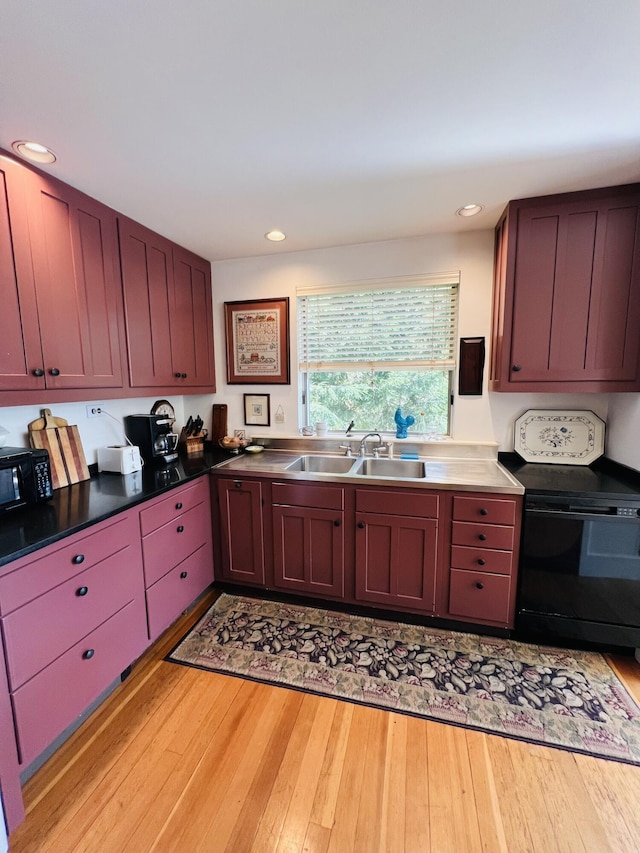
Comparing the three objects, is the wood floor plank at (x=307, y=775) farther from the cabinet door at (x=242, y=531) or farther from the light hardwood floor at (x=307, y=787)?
the cabinet door at (x=242, y=531)

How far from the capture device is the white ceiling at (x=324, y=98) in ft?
3.20

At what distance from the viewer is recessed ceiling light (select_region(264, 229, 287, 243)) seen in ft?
7.84

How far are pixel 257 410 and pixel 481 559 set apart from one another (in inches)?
76.0

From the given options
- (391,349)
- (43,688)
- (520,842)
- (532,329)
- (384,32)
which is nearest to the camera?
(384,32)

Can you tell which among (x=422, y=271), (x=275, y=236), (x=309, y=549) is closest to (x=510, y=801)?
(x=309, y=549)

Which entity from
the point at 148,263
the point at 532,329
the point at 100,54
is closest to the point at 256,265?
the point at 148,263

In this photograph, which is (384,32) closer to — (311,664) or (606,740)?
(311,664)

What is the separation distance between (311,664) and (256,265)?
2752 mm

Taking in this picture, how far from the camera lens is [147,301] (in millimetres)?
2264

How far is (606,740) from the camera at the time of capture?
1481mm

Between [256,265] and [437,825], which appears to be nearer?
[437,825]

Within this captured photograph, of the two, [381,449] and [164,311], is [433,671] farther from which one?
[164,311]

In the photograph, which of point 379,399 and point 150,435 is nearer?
point 150,435

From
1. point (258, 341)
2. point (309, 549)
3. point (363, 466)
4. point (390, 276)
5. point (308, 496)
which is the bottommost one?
point (309, 549)
